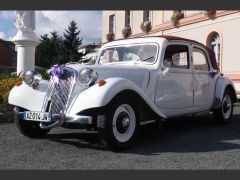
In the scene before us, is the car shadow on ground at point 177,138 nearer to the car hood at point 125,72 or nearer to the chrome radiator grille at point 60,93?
the chrome radiator grille at point 60,93

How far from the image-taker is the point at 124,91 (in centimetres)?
533

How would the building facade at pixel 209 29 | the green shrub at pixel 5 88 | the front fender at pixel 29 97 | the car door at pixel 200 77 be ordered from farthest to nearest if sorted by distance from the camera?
1. the building facade at pixel 209 29
2. the green shrub at pixel 5 88
3. the car door at pixel 200 77
4. the front fender at pixel 29 97

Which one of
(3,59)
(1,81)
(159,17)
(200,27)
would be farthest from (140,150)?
(3,59)

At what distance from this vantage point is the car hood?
5.60 m

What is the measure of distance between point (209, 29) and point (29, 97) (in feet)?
51.3

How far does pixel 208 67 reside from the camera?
25.8 feet

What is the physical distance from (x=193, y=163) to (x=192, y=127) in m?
3.05

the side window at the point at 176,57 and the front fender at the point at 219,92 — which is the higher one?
the side window at the point at 176,57

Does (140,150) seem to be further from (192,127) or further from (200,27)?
(200,27)

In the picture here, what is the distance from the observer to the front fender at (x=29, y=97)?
5.85 metres

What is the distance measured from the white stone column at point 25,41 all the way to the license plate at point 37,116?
6.09m

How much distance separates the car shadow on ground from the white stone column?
17.3 feet

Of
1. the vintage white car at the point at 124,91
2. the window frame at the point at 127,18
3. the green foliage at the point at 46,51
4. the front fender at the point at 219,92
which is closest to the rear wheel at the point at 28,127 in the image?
the vintage white car at the point at 124,91

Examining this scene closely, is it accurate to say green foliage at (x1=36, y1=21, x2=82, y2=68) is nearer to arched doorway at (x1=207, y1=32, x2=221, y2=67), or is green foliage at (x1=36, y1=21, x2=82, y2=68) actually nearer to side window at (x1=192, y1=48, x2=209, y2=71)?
arched doorway at (x1=207, y1=32, x2=221, y2=67)
